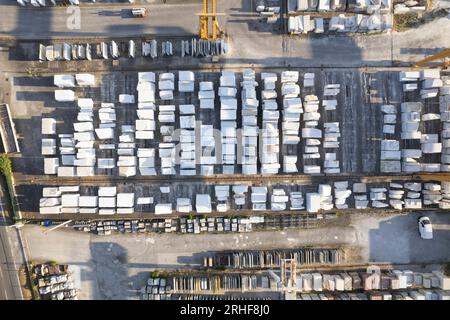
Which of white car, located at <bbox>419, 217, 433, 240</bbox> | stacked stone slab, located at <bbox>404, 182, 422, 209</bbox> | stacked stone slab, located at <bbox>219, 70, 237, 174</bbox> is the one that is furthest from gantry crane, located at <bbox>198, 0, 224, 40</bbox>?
white car, located at <bbox>419, 217, 433, 240</bbox>

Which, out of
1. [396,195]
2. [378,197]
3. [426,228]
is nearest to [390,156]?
[396,195]

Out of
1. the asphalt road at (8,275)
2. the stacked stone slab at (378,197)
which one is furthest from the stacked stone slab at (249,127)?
the asphalt road at (8,275)

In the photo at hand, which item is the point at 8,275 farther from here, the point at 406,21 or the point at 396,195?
the point at 406,21

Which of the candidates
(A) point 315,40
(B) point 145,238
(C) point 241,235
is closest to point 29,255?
(B) point 145,238

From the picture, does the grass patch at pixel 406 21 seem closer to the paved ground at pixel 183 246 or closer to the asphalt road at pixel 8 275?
the paved ground at pixel 183 246

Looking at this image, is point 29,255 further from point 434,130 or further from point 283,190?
point 434,130

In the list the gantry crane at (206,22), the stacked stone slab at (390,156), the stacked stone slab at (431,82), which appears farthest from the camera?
the stacked stone slab at (390,156)

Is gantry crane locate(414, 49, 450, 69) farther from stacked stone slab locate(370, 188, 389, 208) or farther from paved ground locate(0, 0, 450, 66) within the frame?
stacked stone slab locate(370, 188, 389, 208)
